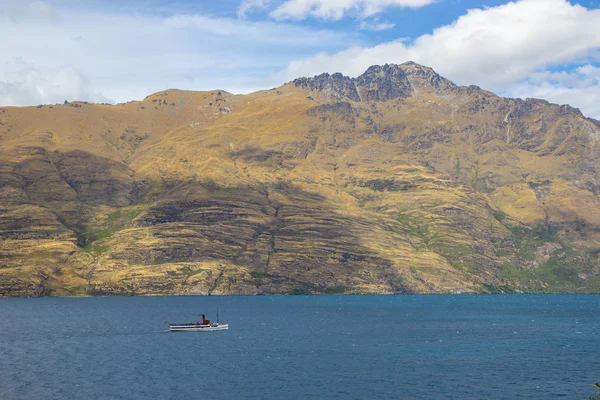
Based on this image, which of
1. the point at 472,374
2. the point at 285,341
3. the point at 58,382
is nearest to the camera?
the point at 58,382

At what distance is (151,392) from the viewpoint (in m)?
111

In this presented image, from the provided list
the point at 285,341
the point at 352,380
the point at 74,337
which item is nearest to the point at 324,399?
the point at 352,380

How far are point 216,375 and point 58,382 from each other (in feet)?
97.5

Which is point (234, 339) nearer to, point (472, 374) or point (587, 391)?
point (472, 374)

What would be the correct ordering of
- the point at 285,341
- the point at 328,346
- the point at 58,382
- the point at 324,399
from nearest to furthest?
the point at 324,399, the point at 58,382, the point at 328,346, the point at 285,341

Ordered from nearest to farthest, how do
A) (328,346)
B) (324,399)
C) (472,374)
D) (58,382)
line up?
(324,399) < (58,382) < (472,374) < (328,346)

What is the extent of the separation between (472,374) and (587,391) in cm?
2171

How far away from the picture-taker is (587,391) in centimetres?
11219

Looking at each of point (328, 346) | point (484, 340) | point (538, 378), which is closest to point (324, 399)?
point (538, 378)

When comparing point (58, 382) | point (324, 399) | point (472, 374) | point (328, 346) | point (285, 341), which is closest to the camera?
point (324, 399)

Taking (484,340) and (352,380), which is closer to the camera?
(352,380)

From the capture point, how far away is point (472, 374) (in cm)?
12631

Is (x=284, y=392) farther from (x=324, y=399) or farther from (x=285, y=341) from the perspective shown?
(x=285, y=341)

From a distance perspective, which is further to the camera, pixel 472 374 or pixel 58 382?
pixel 472 374
